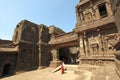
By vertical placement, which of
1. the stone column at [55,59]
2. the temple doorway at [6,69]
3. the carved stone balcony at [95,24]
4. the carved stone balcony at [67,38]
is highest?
the carved stone balcony at [95,24]

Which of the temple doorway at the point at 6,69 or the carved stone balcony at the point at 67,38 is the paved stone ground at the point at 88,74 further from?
the carved stone balcony at the point at 67,38

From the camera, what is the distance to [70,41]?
13.1 m

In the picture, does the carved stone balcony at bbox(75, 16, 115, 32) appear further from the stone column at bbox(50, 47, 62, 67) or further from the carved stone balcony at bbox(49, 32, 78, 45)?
the stone column at bbox(50, 47, 62, 67)

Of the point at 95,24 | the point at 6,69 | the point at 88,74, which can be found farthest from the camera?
the point at 6,69

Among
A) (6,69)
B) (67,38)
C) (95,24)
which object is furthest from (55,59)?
(95,24)

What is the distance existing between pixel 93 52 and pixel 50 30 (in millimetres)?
10546

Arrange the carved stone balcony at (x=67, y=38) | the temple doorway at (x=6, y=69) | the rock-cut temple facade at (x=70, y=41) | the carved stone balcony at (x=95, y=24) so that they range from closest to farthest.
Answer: the carved stone balcony at (x=95, y=24) → the rock-cut temple facade at (x=70, y=41) → the temple doorway at (x=6, y=69) → the carved stone balcony at (x=67, y=38)

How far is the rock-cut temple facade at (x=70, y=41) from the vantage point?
29.6ft

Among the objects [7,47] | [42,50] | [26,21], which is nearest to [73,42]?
[42,50]

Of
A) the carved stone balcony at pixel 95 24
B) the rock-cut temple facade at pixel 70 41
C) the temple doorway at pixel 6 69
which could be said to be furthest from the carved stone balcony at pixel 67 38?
the temple doorway at pixel 6 69

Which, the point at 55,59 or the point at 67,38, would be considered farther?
the point at 55,59

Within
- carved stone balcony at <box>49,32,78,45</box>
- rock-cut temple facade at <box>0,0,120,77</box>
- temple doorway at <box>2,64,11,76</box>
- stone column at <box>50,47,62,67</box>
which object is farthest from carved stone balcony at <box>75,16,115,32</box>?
temple doorway at <box>2,64,11,76</box>

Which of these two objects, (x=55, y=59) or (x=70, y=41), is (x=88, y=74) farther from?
(x=55, y=59)

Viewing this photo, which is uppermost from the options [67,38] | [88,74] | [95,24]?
[95,24]
